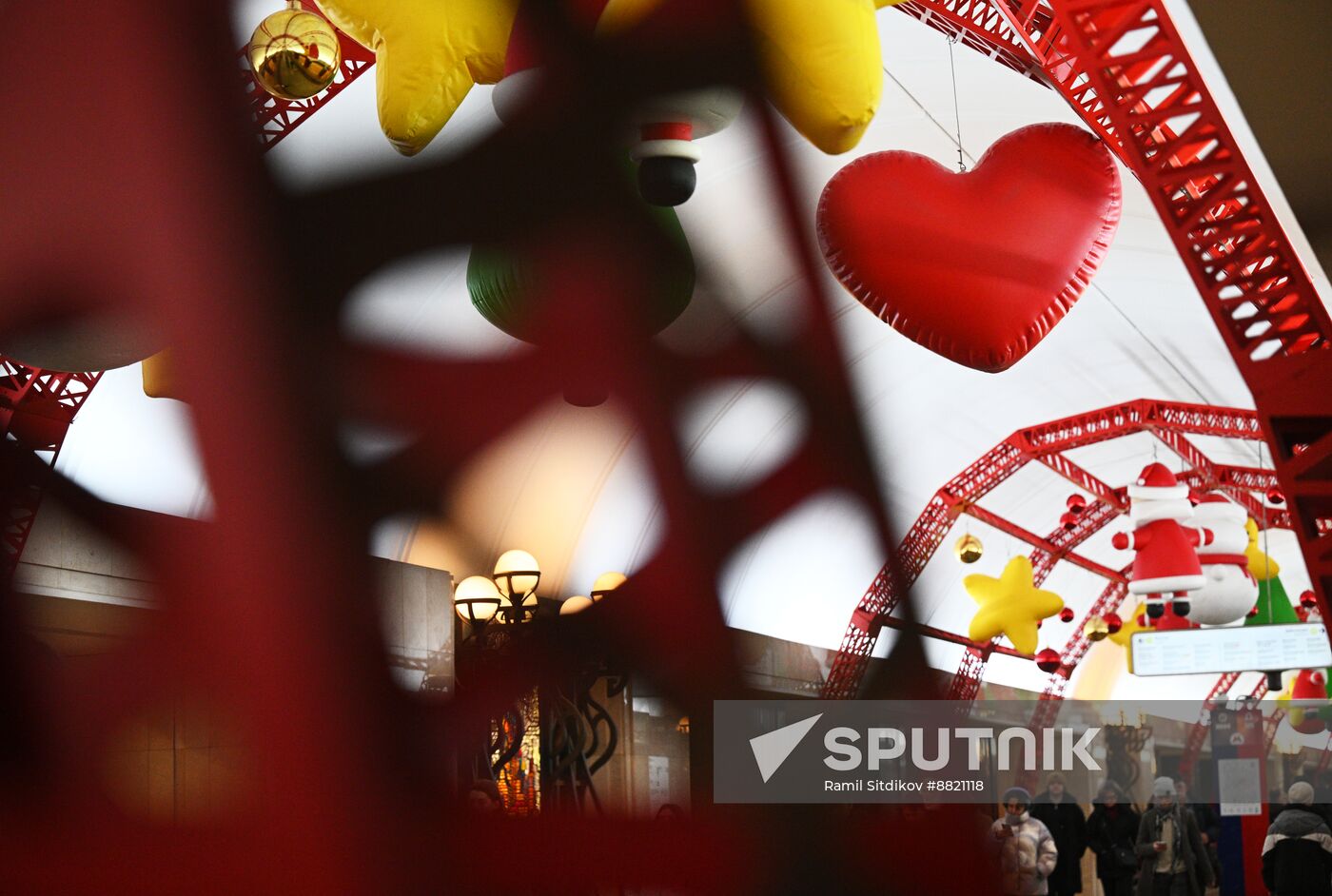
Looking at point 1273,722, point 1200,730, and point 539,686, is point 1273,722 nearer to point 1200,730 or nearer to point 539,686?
point 1200,730

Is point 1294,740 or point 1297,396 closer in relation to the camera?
point 1297,396

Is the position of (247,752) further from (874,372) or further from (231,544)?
(874,372)

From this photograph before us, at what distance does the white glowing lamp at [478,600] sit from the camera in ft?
19.4

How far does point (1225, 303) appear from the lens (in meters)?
4.41

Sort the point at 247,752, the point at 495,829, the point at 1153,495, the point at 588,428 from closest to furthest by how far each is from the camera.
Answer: the point at 247,752
the point at 495,829
the point at 1153,495
the point at 588,428

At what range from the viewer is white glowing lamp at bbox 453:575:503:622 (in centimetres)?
591

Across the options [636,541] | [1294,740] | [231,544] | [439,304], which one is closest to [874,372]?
[636,541]

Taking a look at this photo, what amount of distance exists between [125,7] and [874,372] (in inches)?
418

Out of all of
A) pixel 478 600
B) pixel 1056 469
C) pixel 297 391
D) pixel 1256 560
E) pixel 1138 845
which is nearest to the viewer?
pixel 297 391

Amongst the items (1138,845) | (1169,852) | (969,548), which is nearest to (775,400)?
(969,548)

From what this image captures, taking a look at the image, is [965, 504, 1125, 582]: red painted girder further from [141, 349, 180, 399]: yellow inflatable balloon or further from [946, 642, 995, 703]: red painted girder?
[141, 349, 180, 399]: yellow inflatable balloon

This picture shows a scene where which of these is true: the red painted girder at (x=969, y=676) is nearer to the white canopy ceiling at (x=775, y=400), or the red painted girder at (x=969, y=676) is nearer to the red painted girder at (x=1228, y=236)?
the white canopy ceiling at (x=775, y=400)

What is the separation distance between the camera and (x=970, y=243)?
2.80 meters

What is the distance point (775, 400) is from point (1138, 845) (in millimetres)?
5160
